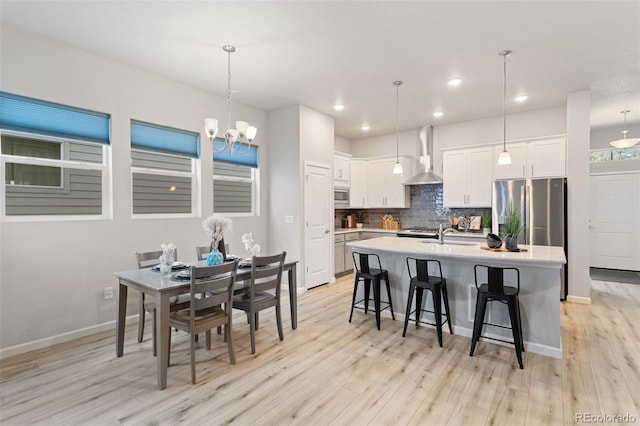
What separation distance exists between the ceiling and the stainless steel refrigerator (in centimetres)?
133

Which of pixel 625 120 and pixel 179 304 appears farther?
pixel 625 120

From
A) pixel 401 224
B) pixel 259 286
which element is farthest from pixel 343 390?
pixel 401 224

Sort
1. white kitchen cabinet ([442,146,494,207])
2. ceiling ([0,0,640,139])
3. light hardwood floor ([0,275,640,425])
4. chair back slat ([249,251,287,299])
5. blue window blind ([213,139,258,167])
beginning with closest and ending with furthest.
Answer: light hardwood floor ([0,275,640,425]) < ceiling ([0,0,640,139]) < chair back slat ([249,251,287,299]) < blue window blind ([213,139,258,167]) < white kitchen cabinet ([442,146,494,207])

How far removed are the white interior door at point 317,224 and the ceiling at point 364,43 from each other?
1363 mm

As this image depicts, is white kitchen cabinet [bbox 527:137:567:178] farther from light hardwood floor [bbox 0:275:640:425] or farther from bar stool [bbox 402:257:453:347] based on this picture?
bar stool [bbox 402:257:453:347]

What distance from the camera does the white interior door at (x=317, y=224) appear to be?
544 cm

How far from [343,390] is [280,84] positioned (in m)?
3.70

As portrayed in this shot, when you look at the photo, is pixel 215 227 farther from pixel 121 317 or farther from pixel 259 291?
pixel 121 317

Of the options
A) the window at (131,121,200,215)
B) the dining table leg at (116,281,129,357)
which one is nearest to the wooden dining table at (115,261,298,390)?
the dining table leg at (116,281,129,357)

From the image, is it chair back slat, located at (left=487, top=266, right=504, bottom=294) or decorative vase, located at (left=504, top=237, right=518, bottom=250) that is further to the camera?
decorative vase, located at (left=504, top=237, right=518, bottom=250)

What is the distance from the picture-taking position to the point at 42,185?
10.9ft

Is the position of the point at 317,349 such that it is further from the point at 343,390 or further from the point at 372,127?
the point at 372,127

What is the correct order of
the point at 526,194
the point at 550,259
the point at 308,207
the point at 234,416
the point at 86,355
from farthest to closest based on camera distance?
the point at 308,207 < the point at 526,194 < the point at 86,355 < the point at 550,259 < the point at 234,416

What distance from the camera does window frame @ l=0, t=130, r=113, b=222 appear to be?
308 cm
